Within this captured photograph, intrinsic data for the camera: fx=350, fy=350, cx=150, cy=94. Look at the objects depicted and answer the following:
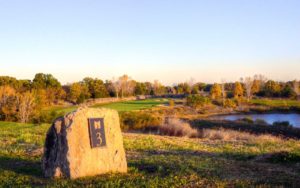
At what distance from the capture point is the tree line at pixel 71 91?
44906mm

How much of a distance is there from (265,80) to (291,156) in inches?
4736

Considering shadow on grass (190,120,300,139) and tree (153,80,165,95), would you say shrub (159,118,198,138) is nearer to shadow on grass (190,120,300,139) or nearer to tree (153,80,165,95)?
shadow on grass (190,120,300,139)

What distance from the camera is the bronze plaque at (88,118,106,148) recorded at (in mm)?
8312

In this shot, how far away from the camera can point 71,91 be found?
78312 millimetres

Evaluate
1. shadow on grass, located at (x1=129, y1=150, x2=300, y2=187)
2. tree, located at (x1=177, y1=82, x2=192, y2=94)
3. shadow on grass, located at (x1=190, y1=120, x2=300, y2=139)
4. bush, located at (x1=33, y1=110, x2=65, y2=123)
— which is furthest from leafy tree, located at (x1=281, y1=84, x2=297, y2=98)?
shadow on grass, located at (x1=129, y1=150, x2=300, y2=187)

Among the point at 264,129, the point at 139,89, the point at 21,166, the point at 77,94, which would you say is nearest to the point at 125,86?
the point at 139,89

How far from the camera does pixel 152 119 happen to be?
38.0 m

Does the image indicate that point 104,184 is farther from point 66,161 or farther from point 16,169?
point 16,169

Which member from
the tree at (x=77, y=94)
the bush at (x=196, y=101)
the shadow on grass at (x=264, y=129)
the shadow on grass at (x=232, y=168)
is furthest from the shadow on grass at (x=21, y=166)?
the tree at (x=77, y=94)

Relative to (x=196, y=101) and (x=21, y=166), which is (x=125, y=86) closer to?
(x=196, y=101)

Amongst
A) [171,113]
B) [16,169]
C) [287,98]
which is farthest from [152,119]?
[287,98]

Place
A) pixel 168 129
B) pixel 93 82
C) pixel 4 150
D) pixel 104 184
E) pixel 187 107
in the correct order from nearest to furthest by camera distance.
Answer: pixel 104 184 → pixel 4 150 → pixel 168 129 → pixel 187 107 → pixel 93 82

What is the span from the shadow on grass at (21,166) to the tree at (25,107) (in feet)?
113

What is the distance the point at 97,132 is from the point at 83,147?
19.9 inches
